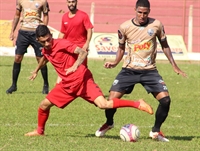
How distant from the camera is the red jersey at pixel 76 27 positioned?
1222 centimetres

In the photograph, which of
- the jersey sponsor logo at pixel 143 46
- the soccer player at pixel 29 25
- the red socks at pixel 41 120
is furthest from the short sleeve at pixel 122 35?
the soccer player at pixel 29 25

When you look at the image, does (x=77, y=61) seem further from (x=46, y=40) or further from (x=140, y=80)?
(x=140, y=80)

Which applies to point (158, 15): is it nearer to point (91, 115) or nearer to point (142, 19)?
point (91, 115)

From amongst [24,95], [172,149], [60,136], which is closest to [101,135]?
[60,136]

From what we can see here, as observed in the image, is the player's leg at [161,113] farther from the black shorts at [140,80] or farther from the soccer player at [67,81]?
the soccer player at [67,81]

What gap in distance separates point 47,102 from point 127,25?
148cm

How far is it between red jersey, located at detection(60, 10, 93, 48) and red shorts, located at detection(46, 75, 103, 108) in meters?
3.50

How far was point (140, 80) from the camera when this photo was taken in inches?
347

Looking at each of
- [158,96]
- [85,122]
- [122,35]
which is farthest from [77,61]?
[85,122]

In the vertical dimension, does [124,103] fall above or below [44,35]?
below

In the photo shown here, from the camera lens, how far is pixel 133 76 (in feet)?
29.1

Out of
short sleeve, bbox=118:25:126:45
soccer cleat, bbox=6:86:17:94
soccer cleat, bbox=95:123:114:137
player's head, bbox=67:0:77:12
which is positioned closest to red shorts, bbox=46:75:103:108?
soccer cleat, bbox=95:123:114:137

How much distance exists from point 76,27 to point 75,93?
366 centimetres

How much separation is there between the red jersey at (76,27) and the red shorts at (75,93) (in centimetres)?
350
